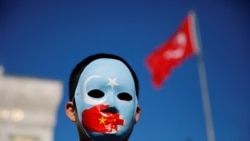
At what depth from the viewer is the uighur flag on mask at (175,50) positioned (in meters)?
2.79

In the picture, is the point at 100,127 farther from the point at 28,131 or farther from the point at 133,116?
the point at 28,131

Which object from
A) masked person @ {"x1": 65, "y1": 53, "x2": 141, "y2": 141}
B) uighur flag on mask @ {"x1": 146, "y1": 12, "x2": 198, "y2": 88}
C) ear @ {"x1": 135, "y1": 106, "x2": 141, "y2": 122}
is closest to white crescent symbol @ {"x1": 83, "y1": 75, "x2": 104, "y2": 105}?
masked person @ {"x1": 65, "y1": 53, "x2": 141, "y2": 141}

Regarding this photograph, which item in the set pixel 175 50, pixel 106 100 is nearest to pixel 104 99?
pixel 106 100

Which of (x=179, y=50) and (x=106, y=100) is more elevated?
(x=179, y=50)

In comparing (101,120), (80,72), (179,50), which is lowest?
(101,120)

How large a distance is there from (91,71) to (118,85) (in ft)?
0.24

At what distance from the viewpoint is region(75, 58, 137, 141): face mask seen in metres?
0.81

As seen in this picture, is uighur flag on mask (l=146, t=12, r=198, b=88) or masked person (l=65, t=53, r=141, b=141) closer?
masked person (l=65, t=53, r=141, b=141)

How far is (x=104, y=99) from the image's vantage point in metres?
0.84

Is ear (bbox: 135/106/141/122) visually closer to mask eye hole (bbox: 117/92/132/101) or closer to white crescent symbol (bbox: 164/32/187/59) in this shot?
mask eye hole (bbox: 117/92/132/101)

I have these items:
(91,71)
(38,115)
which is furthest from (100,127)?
(38,115)

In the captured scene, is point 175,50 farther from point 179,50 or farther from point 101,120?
point 101,120

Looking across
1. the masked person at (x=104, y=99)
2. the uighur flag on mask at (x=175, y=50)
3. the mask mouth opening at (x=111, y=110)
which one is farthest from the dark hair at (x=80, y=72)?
the uighur flag on mask at (x=175, y=50)

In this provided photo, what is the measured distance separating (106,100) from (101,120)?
47mm
